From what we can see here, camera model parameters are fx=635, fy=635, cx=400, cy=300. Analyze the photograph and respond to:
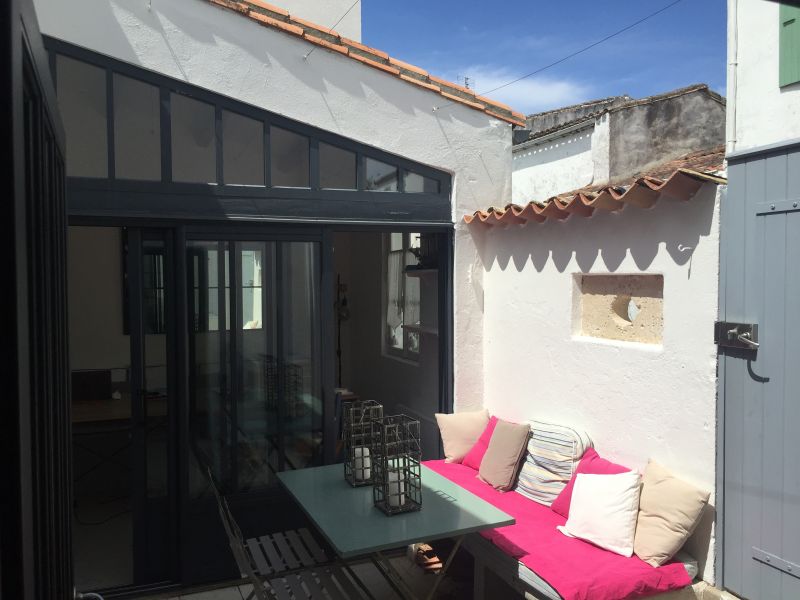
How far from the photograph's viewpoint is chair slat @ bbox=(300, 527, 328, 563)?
13.3ft

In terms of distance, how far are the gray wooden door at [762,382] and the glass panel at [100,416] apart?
160 inches

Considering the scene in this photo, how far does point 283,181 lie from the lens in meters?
5.05

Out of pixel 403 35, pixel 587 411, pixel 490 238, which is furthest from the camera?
pixel 403 35

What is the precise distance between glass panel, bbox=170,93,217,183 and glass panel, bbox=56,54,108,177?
482 mm

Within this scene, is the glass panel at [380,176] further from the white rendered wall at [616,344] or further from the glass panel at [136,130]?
the glass panel at [136,130]

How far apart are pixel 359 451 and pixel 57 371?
253 cm

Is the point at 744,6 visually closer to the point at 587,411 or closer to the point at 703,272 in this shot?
the point at 703,272

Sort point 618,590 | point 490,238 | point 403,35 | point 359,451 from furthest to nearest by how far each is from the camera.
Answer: point 403,35 → point 490,238 → point 359,451 → point 618,590

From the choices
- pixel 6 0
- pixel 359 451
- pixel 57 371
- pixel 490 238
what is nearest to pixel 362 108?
pixel 490 238

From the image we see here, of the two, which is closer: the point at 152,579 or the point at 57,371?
the point at 57,371

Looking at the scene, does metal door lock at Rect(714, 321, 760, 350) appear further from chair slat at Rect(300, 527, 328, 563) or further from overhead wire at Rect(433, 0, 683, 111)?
overhead wire at Rect(433, 0, 683, 111)

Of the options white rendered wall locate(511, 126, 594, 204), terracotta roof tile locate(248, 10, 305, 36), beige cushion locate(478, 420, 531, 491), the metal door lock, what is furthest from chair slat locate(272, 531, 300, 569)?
white rendered wall locate(511, 126, 594, 204)

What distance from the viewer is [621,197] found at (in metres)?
3.91

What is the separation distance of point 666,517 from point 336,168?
3512 mm
